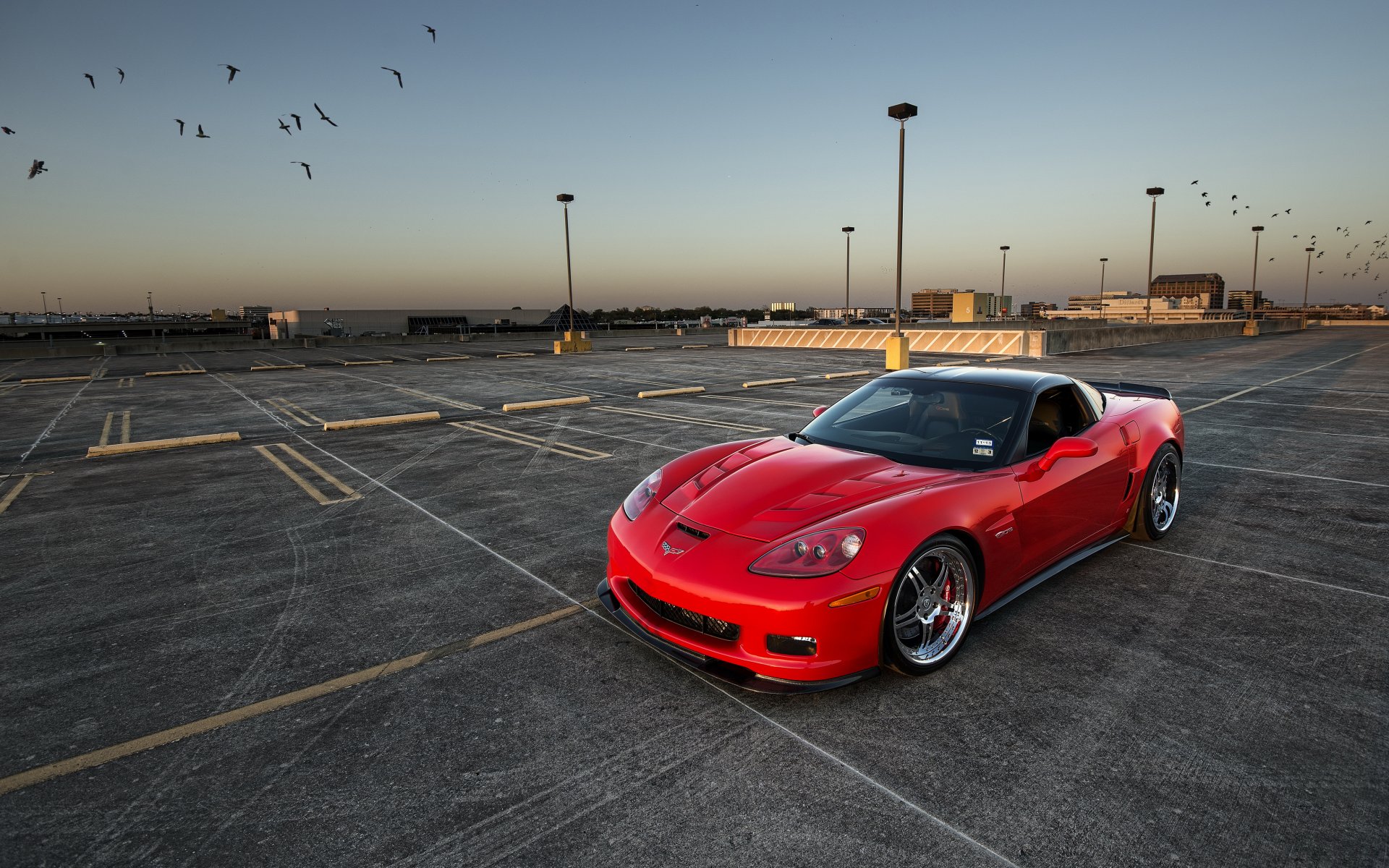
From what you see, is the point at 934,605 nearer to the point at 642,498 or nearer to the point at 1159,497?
the point at 642,498

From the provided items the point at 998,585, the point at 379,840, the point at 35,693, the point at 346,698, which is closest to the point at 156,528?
the point at 35,693

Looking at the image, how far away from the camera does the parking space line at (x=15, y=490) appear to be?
7.15 m

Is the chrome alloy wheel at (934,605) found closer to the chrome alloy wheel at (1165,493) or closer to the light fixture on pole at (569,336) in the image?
the chrome alloy wheel at (1165,493)

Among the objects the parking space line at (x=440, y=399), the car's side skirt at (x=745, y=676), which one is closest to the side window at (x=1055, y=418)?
the car's side skirt at (x=745, y=676)

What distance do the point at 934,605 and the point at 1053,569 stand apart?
1238 millimetres

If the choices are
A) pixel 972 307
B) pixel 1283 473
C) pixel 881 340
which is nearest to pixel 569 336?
pixel 881 340

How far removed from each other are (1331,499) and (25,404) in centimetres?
2353

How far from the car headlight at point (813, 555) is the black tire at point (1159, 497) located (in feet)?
10.3

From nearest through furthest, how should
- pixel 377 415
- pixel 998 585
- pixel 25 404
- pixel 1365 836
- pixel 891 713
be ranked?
1. pixel 1365 836
2. pixel 891 713
3. pixel 998 585
4. pixel 377 415
5. pixel 25 404

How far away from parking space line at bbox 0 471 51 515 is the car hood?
296 inches

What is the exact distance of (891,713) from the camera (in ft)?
10.4

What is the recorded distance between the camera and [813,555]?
3213 millimetres

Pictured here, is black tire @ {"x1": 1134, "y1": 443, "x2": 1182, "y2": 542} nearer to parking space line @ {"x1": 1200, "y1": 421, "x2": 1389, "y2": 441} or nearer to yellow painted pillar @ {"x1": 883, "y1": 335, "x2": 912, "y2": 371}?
parking space line @ {"x1": 1200, "y1": 421, "x2": 1389, "y2": 441}

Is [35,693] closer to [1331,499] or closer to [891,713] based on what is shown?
[891,713]
